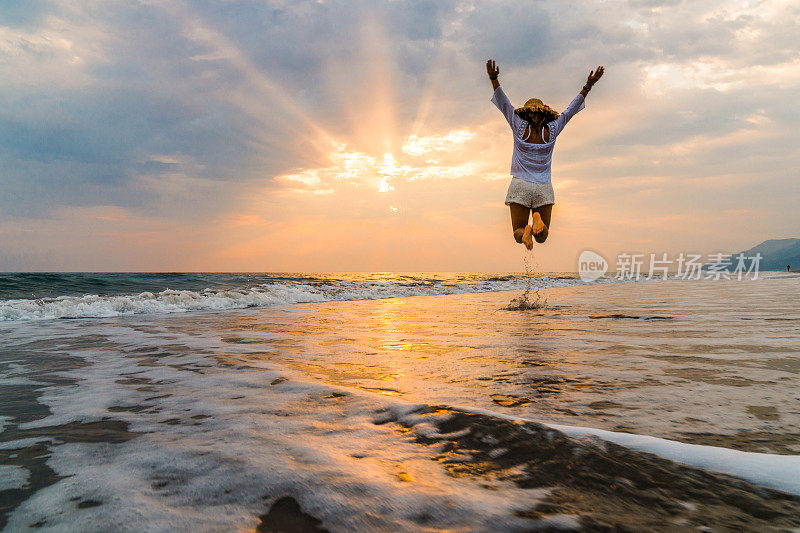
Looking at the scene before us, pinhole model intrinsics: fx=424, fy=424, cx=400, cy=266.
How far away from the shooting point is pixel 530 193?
6770 mm

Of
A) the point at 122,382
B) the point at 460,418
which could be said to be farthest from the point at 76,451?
the point at 460,418

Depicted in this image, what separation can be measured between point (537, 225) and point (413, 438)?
5570 mm

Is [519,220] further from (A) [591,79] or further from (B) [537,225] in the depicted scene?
(A) [591,79]

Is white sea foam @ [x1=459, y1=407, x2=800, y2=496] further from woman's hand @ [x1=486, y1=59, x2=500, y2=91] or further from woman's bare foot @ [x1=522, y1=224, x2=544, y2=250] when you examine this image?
woman's hand @ [x1=486, y1=59, x2=500, y2=91]

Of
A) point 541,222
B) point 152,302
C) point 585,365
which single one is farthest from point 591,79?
point 152,302

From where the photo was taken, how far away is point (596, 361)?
3350 millimetres

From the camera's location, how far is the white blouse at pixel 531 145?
667 centimetres

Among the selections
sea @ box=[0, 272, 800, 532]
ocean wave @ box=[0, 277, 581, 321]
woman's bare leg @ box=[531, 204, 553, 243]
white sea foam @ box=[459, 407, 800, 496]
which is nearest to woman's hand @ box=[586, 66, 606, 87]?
woman's bare leg @ box=[531, 204, 553, 243]

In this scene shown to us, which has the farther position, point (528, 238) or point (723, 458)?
point (528, 238)

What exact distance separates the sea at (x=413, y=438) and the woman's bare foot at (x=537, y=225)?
2.75 m

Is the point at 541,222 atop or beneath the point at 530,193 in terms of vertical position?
beneath

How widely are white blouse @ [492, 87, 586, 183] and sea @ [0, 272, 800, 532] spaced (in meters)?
3.44

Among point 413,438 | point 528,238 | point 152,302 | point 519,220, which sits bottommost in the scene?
point 152,302

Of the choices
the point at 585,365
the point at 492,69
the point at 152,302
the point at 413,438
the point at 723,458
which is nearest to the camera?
the point at 723,458
